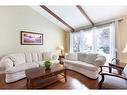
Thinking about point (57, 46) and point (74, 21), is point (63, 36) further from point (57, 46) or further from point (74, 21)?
point (74, 21)

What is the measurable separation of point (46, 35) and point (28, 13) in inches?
52.9

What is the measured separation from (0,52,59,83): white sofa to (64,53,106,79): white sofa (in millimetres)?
971

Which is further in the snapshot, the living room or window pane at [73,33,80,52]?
window pane at [73,33,80,52]

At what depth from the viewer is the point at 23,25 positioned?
4734 millimetres

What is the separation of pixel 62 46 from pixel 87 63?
2.47 m

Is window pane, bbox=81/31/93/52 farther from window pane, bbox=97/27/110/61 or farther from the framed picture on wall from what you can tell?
the framed picture on wall

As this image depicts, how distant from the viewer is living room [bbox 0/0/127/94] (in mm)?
3123

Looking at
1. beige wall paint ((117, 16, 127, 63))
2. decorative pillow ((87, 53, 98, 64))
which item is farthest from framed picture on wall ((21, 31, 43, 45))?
beige wall paint ((117, 16, 127, 63))

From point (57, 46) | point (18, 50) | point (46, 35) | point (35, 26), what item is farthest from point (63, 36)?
point (18, 50)

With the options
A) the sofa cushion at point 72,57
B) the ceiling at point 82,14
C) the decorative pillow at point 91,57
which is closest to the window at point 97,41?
the ceiling at point 82,14

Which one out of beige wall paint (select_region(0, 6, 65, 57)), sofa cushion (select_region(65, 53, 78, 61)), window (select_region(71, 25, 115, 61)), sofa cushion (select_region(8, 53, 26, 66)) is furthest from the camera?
sofa cushion (select_region(65, 53, 78, 61))

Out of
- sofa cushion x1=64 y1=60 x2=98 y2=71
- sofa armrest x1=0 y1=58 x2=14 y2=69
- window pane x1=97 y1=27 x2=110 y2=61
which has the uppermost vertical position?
window pane x1=97 y1=27 x2=110 y2=61

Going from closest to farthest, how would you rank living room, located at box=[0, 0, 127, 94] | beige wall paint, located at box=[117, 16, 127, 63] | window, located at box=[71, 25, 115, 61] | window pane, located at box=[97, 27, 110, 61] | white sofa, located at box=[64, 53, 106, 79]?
1. living room, located at box=[0, 0, 127, 94]
2. white sofa, located at box=[64, 53, 106, 79]
3. beige wall paint, located at box=[117, 16, 127, 63]
4. window, located at box=[71, 25, 115, 61]
5. window pane, located at box=[97, 27, 110, 61]

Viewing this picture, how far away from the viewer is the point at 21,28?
4.68 metres
